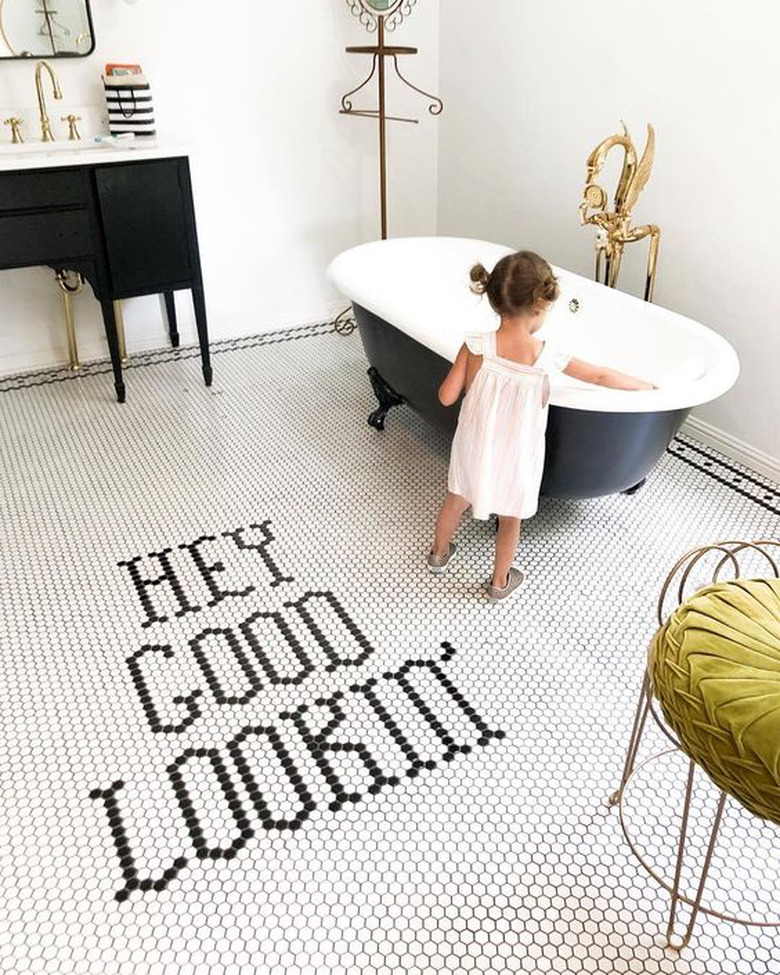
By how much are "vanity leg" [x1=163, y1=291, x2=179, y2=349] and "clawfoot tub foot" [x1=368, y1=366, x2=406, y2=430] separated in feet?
3.41

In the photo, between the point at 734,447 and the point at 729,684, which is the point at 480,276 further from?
the point at 734,447

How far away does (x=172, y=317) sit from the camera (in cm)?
349

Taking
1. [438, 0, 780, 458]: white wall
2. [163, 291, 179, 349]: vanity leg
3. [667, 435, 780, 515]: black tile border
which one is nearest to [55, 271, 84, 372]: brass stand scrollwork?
[163, 291, 179, 349]: vanity leg

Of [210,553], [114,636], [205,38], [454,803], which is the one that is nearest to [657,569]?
[454,803]

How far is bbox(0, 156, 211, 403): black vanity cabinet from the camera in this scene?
2.64 metres

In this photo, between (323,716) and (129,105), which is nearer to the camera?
(323,716)

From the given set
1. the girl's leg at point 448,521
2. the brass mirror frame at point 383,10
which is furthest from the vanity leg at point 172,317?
the girl's leg at point 448,521

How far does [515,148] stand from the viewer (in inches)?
133

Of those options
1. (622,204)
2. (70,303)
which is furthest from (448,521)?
(70,303)

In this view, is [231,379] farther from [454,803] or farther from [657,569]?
[454,803]

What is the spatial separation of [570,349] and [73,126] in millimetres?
1934

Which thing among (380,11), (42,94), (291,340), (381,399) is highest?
(380,11)

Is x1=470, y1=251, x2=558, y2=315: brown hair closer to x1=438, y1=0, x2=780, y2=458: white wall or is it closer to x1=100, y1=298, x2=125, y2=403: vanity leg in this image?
x1=438, y1=0, x2=780, y2=458: white wall

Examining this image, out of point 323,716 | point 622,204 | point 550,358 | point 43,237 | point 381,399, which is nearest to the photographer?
point 323,716
